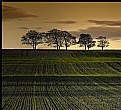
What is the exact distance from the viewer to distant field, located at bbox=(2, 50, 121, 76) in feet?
92.7

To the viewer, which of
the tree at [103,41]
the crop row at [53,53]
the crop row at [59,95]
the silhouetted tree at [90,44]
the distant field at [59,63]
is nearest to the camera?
the crop row at [59,95]

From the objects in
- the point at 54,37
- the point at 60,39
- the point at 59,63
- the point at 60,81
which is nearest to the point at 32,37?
the point at 54,37

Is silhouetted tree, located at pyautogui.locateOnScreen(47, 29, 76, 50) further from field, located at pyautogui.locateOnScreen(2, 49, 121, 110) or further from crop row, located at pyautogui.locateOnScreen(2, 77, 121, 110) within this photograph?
crop row, located at pyautogui.locateOnScreen(2, 77, 121, 110)

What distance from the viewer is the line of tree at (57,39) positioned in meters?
37.8

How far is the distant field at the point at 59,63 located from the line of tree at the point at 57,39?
1063mm

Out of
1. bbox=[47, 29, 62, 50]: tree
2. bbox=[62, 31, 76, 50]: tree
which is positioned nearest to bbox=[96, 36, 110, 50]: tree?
bbox=[62, 31, 76, 50]: tree

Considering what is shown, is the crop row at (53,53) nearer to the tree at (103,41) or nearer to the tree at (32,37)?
the tree at (103,41)

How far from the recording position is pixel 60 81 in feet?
75.4

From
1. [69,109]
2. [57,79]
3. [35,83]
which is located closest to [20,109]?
[69,109]

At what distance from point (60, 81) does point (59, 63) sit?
10.9m

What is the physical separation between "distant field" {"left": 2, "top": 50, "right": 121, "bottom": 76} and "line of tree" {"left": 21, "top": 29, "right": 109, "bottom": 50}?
3.49ft

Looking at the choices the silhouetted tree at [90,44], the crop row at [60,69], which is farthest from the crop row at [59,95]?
the silhouetted tree at [90,44]

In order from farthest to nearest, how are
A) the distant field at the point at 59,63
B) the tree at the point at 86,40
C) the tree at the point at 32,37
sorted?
the tree at the point at 86,40
the tree at the point at 32,37
the distant field at the point at 59,63

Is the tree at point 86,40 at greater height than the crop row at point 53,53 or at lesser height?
greater
